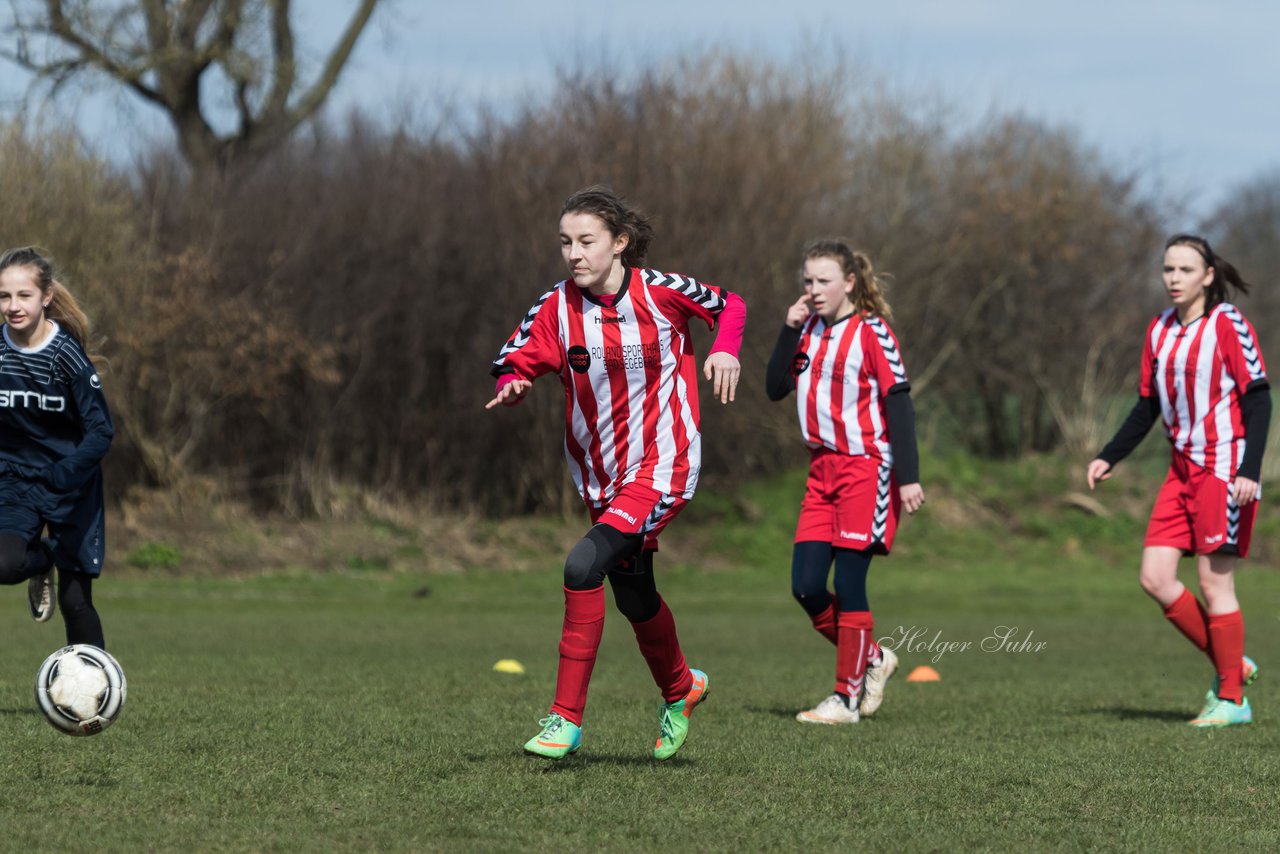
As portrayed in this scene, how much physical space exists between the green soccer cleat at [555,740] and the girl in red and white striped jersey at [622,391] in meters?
0.08

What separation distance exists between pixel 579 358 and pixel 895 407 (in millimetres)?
2224

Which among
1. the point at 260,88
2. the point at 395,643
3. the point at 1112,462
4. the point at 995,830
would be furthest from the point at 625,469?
the point at 260,88

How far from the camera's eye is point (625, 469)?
227 inches

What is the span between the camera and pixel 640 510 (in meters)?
5.66

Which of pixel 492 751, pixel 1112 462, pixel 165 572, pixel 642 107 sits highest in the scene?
pixel 642 107

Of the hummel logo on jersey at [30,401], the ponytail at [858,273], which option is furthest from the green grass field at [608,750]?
the ponytail at [858,273]

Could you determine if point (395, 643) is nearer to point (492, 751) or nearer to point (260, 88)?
point (492, 751)

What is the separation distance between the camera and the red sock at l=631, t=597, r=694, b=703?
5.91m

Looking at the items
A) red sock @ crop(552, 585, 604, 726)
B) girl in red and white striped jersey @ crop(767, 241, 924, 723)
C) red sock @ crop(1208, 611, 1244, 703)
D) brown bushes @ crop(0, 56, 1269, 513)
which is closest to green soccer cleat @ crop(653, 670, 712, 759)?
red sock @ crop(552, 585, 604, 726)

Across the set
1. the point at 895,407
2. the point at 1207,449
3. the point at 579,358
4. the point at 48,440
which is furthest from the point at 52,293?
the point at 1207,449

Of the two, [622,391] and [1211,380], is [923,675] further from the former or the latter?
[622,391]

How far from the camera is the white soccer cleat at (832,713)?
7270mm

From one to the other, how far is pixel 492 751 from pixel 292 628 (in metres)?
7.04

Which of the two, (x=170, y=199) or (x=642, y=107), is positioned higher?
(x=642, y=107)
